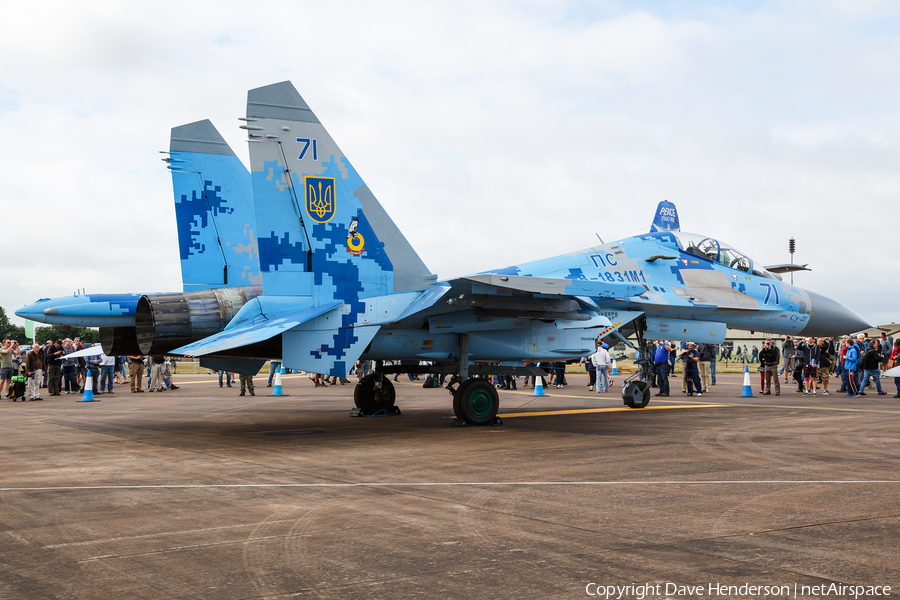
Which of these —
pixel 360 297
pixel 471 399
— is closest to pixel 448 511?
pixel 360 297

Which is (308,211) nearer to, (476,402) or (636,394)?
(476,402)

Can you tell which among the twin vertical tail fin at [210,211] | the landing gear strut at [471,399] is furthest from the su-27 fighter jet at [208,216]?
the landing gear strut at [471,399]

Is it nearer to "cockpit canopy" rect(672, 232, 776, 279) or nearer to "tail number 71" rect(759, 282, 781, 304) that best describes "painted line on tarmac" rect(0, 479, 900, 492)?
"cockpit canopy" rect(672, 232, 776, 279)

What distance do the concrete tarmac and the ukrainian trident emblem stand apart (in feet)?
10.9

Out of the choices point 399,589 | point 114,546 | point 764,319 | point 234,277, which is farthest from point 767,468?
point 234,277

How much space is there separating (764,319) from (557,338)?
537 centimetres

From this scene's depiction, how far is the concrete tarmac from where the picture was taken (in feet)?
12.9

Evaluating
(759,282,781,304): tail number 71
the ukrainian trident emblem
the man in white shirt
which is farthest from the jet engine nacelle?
the man in white shirt

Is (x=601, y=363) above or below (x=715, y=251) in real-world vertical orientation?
below

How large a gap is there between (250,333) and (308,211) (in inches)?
83.5

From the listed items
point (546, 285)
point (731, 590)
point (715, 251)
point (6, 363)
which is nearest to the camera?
point (731, 590)

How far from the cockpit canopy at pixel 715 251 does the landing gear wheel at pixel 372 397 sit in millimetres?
6505

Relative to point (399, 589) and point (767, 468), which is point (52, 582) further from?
point (767, 468)

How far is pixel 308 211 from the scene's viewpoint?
11.1m
